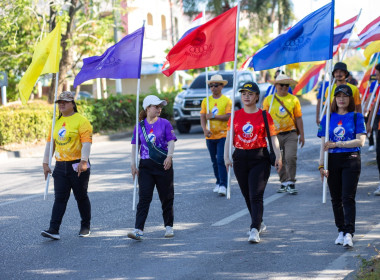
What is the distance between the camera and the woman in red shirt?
715 cm

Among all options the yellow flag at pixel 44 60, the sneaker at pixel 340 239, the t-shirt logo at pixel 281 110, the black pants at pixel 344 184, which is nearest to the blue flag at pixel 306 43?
the t-shirt logo at pixel 281 110

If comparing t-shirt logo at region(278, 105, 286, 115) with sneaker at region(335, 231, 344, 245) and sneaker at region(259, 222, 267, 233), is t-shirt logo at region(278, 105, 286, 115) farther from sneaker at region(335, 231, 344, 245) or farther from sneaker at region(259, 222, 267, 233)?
sneaker at region(335, 231, 344, 245)

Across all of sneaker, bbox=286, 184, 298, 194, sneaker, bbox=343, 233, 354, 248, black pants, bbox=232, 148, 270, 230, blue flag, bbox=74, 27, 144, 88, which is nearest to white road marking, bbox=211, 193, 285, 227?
sneaker, bbox=286, 184, 298, 194

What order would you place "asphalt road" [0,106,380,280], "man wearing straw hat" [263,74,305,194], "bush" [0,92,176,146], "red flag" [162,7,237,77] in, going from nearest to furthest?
"asphalt road" [0,106,380,280], "red flag" [162,7,237,77], "man wearing straw hat" [263,74,305,194], "bush" [0,92,176,146]

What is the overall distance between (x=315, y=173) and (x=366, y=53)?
252cm

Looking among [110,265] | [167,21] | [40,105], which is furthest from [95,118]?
[167,21]

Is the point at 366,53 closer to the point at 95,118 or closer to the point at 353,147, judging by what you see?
the point at 353,147

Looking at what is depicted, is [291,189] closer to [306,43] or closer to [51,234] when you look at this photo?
[306,43]

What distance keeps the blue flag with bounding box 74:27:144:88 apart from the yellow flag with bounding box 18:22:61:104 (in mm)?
385

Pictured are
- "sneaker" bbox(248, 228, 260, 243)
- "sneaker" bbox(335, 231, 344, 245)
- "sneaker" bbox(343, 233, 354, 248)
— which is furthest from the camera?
"sneaker" bbox(248, 228, 260, 243)

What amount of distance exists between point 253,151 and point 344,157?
977mm

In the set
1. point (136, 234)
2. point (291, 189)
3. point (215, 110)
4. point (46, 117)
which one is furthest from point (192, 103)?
point (136, 234)

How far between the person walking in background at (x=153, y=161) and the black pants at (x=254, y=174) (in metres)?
0.78

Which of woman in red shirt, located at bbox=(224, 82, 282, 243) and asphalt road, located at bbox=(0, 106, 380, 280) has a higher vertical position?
woman in red shirt, located at bbox=(224, 82, 282, 243)
